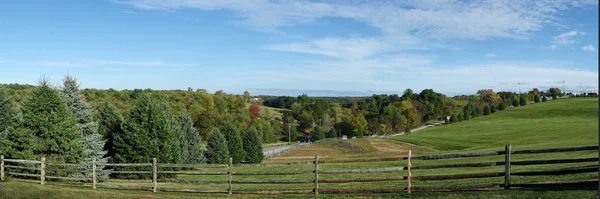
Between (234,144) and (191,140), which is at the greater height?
(191,140)

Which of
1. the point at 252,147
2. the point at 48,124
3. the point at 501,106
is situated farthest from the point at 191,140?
the point at 501,106

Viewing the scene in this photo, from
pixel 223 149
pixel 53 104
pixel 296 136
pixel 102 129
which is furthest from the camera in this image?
pixel 296 136

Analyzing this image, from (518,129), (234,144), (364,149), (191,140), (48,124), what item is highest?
(48,124)

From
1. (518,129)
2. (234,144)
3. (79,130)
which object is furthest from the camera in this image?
(518,129)

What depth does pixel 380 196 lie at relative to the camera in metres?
13.2

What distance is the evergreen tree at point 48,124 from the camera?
22.8m

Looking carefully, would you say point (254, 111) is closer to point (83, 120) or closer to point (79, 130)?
point (83, 120)

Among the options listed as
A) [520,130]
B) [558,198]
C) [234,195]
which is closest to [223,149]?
[234,195]

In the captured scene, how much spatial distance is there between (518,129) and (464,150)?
43.0m

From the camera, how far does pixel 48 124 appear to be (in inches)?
903

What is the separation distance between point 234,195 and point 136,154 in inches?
501

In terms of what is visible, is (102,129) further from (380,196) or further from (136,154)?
(380,196)

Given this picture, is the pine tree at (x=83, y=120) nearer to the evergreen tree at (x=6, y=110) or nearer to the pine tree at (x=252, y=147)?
the evergreen tree at (x=6, y=110)

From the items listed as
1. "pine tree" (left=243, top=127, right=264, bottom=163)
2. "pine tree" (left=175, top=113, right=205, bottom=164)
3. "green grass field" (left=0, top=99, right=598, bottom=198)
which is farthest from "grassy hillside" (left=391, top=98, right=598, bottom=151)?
"pine tree" (left=175, top=113, right=205, bottom=164)
